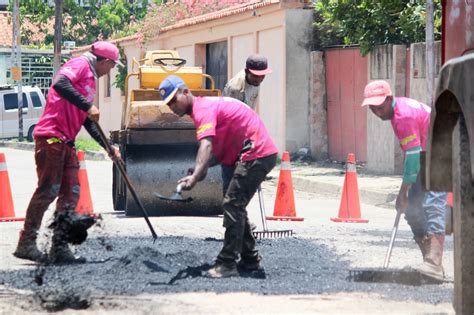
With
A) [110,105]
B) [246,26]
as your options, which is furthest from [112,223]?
[110,105]

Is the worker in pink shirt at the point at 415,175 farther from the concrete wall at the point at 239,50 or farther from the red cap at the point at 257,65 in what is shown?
the concrete wall at the point at 239,50

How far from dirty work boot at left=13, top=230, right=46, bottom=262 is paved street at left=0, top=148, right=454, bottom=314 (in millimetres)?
99

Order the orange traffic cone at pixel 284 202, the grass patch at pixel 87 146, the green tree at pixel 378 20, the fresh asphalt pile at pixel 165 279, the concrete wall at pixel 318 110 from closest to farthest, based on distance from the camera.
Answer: the fresh asphalt pile at pixel 165 279
the orange traffic cone at pixel 284 202
the green tree at pixel 378 20
the concrete wall at pixel 318 110
the grass patch at pixel 87 146

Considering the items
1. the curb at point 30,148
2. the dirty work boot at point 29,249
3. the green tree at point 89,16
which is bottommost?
the curb at point 30,148

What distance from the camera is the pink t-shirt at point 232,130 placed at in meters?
8.09

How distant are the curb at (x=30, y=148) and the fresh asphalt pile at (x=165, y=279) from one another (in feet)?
59.3

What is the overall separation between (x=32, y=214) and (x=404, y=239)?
12.8 feet

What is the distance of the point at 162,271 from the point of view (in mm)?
8320

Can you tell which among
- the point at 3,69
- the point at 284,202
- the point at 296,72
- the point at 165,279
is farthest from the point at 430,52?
the point at 3,69

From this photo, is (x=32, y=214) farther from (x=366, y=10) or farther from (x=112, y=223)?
(x=366, y=10)

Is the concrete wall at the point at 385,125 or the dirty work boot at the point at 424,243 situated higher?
the concrete wall at the point at 385,125

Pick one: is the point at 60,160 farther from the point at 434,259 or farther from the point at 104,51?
the point at 434,259

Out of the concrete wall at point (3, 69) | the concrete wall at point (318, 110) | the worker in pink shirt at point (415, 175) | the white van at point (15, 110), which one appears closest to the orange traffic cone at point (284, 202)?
the worker in pink shirt at point (415, 175)

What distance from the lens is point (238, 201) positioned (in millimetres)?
8148
